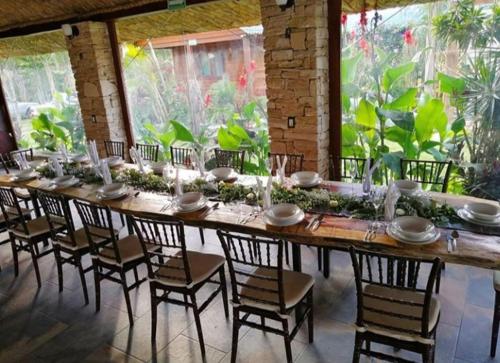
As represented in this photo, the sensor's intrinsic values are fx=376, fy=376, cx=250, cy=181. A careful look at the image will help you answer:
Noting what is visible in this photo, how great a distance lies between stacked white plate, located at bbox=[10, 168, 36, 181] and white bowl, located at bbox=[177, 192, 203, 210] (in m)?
2.15

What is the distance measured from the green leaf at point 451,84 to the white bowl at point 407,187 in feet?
4.74

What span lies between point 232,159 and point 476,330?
2672 mm

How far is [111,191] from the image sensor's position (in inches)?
135

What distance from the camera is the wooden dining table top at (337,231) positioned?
208cm

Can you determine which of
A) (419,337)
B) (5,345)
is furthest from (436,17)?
(5,345)

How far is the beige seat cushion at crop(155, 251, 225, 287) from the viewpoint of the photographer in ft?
8.51

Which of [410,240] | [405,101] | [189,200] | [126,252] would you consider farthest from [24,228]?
[405,101]

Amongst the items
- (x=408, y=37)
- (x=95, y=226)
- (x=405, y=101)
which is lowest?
(x=95, y=226)

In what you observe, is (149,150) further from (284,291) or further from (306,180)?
(284,291)

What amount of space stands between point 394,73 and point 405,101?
0.32 meters

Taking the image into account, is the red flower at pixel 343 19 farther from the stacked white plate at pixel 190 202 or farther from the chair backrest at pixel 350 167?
the stacked white plate at pixel 190 202

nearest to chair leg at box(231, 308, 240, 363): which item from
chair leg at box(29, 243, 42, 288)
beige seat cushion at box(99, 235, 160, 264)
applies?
beige seat cushion at box(99, 235, 160, 264)

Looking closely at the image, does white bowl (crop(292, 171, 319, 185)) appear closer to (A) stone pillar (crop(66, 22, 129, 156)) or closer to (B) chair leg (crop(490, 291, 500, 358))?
(B) chair leg (crop(490, 291, 500, 358))

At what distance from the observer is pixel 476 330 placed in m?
2.61
